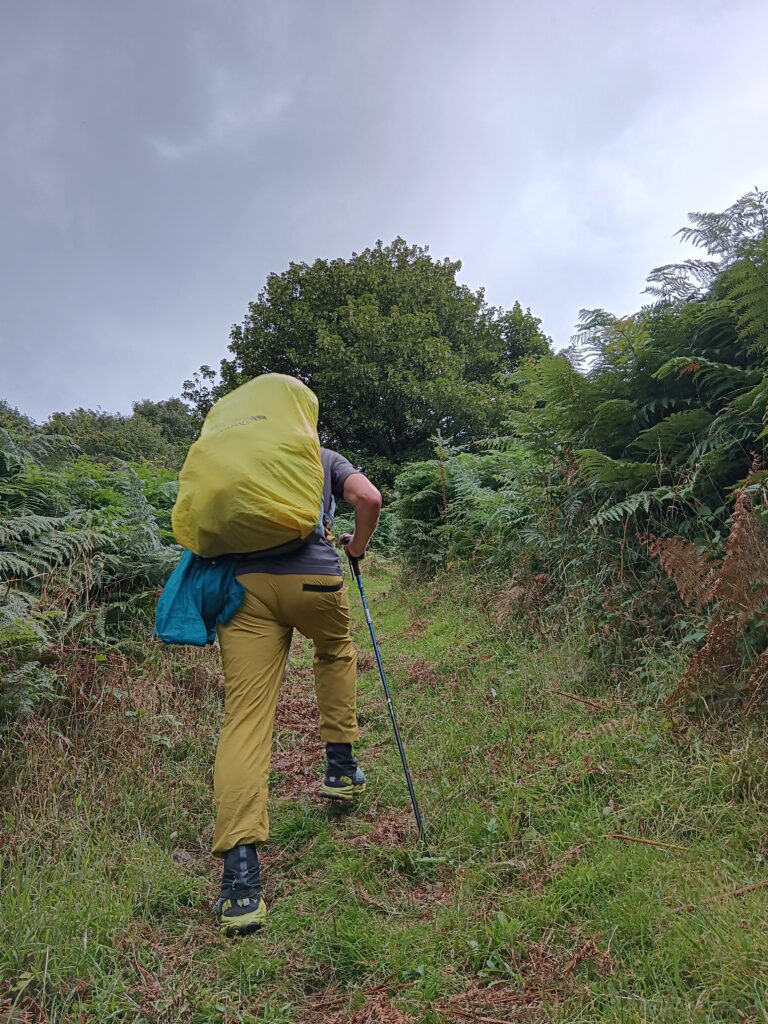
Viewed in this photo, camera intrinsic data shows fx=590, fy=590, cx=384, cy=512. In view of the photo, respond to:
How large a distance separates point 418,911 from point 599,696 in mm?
1593

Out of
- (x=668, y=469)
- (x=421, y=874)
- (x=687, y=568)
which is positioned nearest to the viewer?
(x=421, y=874)

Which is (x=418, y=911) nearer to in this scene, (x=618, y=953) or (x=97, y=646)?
(x=618, y=953)

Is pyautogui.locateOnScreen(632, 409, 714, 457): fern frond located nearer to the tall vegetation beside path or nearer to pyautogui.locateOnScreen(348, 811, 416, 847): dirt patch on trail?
the tall vegetation beside path

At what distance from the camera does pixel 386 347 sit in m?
17.3

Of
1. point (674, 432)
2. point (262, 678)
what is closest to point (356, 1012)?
point (262, 678)

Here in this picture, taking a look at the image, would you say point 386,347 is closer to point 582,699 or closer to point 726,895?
point 582,699

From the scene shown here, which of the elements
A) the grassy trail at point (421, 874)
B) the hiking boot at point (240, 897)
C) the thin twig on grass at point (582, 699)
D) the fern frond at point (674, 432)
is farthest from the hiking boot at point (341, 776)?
the fern frond at point (674, 432)

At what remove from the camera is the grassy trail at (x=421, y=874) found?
172 centimetres

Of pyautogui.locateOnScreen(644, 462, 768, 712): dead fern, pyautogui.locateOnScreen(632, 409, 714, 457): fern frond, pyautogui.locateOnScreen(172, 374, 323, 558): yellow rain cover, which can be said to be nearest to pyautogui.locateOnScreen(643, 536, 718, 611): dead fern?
pyautogui.locateOnScreen(644, 462, 768, 712): dead fern

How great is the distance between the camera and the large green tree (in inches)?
677

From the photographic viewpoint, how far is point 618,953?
5.74ft

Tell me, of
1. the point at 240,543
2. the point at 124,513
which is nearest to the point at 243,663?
the point at 240,543

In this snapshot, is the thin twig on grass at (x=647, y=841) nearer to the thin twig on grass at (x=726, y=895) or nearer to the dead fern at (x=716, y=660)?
the thin twig on grass at (x=726, y=895)

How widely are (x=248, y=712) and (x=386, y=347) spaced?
627 inches
